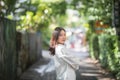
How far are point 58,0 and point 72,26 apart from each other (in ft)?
132

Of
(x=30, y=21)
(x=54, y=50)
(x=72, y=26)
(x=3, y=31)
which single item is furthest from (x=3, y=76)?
(x=72, y=26)

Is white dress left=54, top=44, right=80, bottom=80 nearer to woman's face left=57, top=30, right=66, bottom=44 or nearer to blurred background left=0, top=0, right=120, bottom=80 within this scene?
woman's face left=57, top=30, right=66, bottom=44

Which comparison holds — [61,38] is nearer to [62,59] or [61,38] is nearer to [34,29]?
[62,59]

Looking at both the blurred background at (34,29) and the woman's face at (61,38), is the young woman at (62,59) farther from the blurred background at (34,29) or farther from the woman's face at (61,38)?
the blurred background at (34,29)

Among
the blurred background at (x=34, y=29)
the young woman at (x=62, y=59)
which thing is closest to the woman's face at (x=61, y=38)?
the young woman at (x=62, y=59)

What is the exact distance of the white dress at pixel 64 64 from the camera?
22.5ft

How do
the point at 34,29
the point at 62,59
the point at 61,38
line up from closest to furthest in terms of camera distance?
the point at 62,59 < the point at 61,38 < the point at 34,29

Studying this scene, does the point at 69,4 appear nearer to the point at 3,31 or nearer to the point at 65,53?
the point at 3,31

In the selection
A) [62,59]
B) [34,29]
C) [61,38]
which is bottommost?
[34,29]

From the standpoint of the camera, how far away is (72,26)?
66.9m

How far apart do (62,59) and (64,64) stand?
0.12 metres

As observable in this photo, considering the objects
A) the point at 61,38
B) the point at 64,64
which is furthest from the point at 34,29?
the point at 64,64

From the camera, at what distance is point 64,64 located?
22.8 ft

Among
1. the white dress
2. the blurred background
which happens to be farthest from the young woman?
the blurred background
